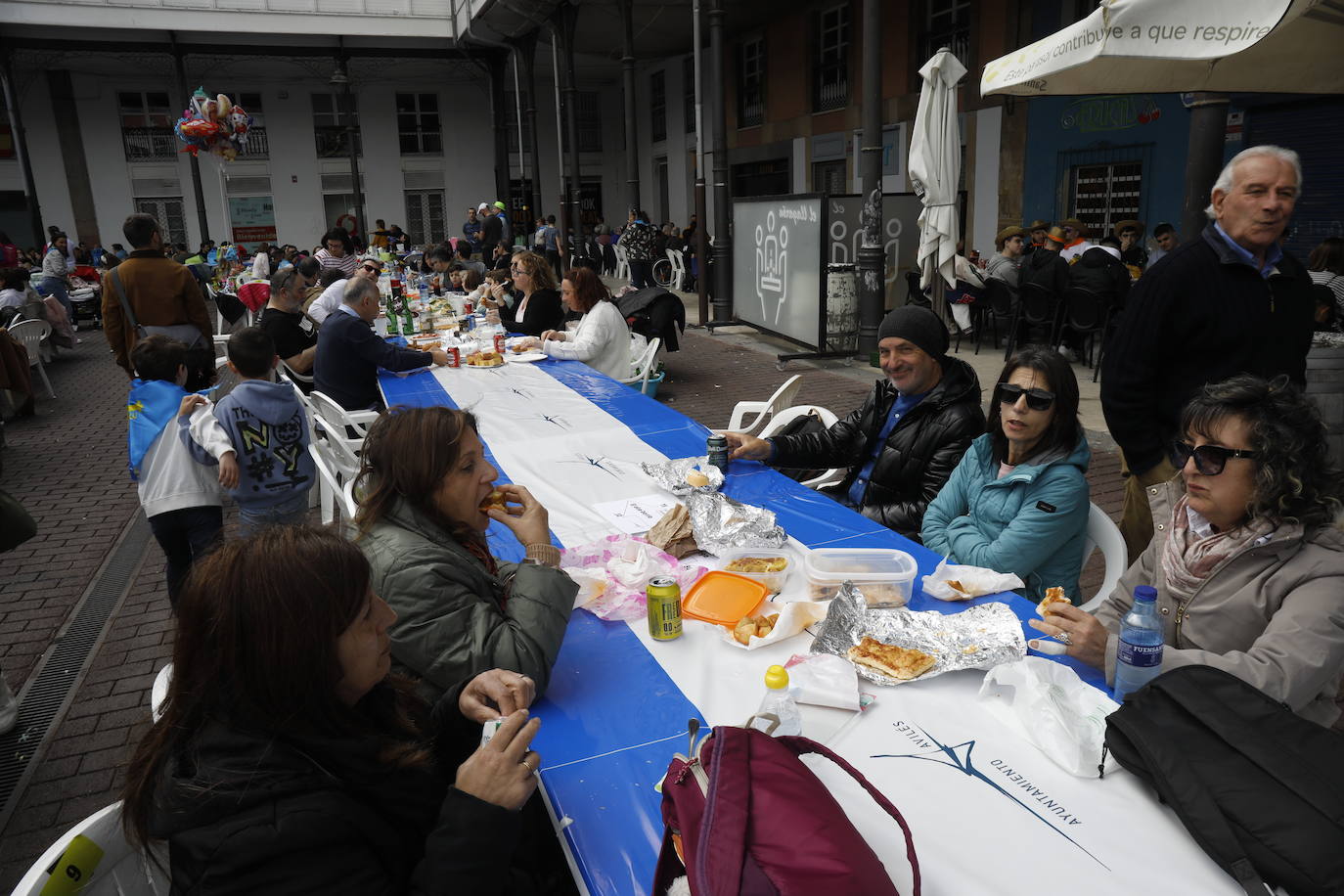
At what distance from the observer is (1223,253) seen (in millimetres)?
2777

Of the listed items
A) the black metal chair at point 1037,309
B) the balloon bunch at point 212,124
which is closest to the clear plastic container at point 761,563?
the black metal chair at point 1037,309

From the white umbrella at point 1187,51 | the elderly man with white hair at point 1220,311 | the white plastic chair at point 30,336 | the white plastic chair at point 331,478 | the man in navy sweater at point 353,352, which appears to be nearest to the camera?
the elderly man with white hair at point 1220,311

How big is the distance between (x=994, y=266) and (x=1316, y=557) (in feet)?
26.5

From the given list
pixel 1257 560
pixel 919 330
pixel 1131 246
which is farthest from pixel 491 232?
pixel 1257 560

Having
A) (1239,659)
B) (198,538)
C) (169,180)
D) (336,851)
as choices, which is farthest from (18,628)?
(169,180)

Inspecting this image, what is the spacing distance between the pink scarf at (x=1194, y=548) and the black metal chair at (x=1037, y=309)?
21.8ft

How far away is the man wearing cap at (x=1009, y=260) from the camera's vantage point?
904cm

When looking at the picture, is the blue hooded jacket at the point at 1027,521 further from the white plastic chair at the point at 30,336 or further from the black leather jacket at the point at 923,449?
the white plastic chair at the point at 30,336

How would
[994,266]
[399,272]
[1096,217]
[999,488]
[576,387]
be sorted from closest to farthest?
[999,488], [576,387], [994,266], [1096,217], [399,272]

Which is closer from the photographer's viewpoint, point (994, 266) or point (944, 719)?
point (944, 719)

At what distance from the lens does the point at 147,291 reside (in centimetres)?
602

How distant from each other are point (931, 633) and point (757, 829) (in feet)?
3.05

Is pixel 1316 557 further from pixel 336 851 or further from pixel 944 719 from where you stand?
pixel 336 851

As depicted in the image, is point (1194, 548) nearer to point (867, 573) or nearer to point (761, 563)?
point (867, 573)
